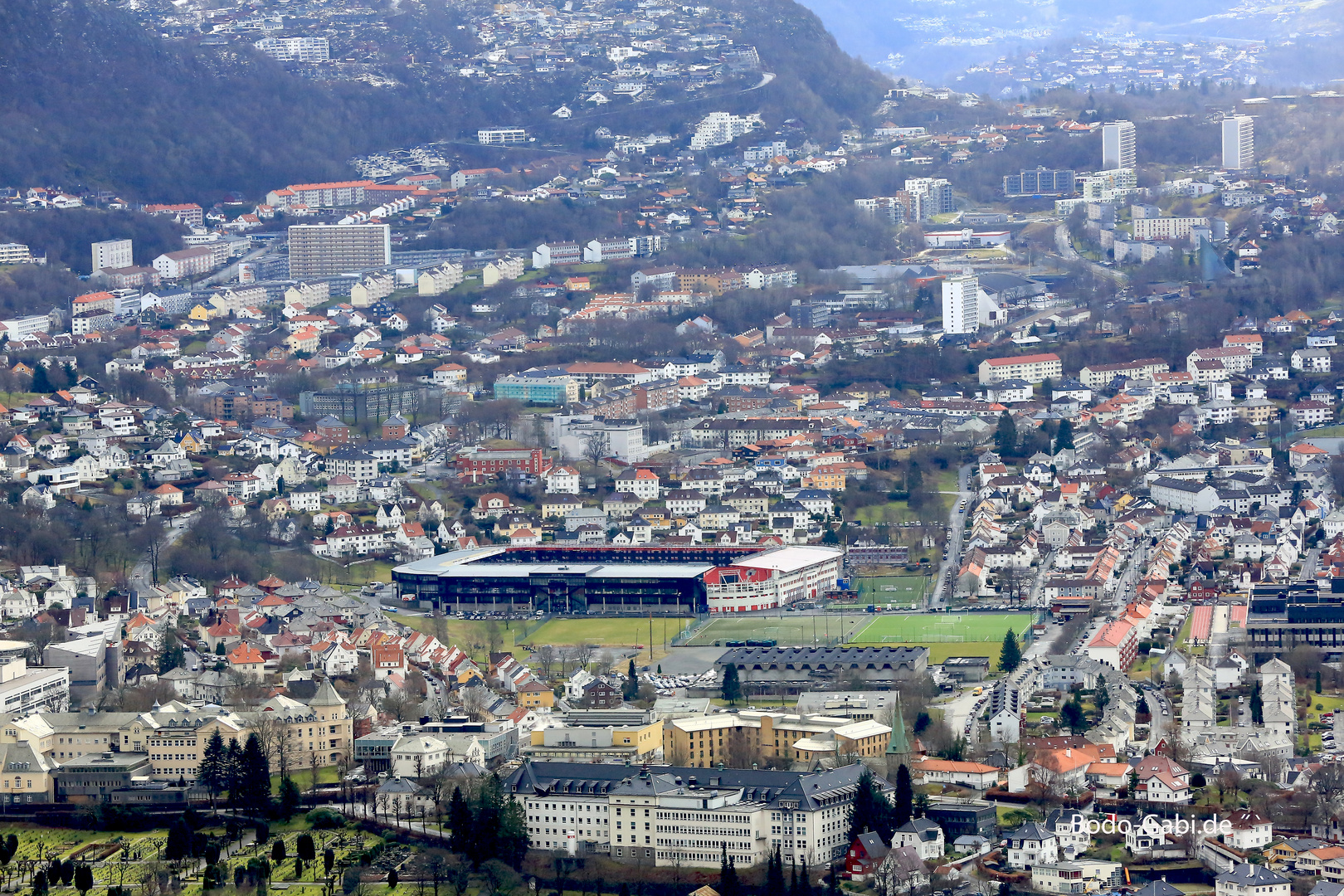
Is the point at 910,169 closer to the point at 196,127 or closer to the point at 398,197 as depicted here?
the point at 398,197

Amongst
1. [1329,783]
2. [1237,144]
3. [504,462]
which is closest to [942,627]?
[1329,783]

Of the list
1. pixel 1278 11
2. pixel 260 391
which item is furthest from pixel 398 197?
pixel 1278 11

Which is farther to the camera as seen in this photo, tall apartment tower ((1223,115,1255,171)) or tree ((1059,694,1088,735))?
tall apartment tower ((1223,115,1255,171))

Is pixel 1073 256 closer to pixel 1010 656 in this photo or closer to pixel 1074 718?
pixel 1010 656

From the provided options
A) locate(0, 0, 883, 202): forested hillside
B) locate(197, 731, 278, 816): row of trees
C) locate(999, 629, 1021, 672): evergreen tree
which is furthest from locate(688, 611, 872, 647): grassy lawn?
locate(0, 0, 883, 202): forested hillside

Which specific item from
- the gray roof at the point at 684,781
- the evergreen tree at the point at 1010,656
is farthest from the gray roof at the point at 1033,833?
the evergreen tree at the point at 1010,656

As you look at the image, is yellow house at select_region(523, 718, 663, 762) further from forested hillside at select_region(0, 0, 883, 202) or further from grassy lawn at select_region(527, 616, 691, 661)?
forested hillside at select_region(0, 0, 883, 202)

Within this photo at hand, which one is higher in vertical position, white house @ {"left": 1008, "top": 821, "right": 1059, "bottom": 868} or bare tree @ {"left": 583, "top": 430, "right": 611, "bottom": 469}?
bare tree @ {"left": 583, "top": 430, "right": 611, "bottom": 469}
